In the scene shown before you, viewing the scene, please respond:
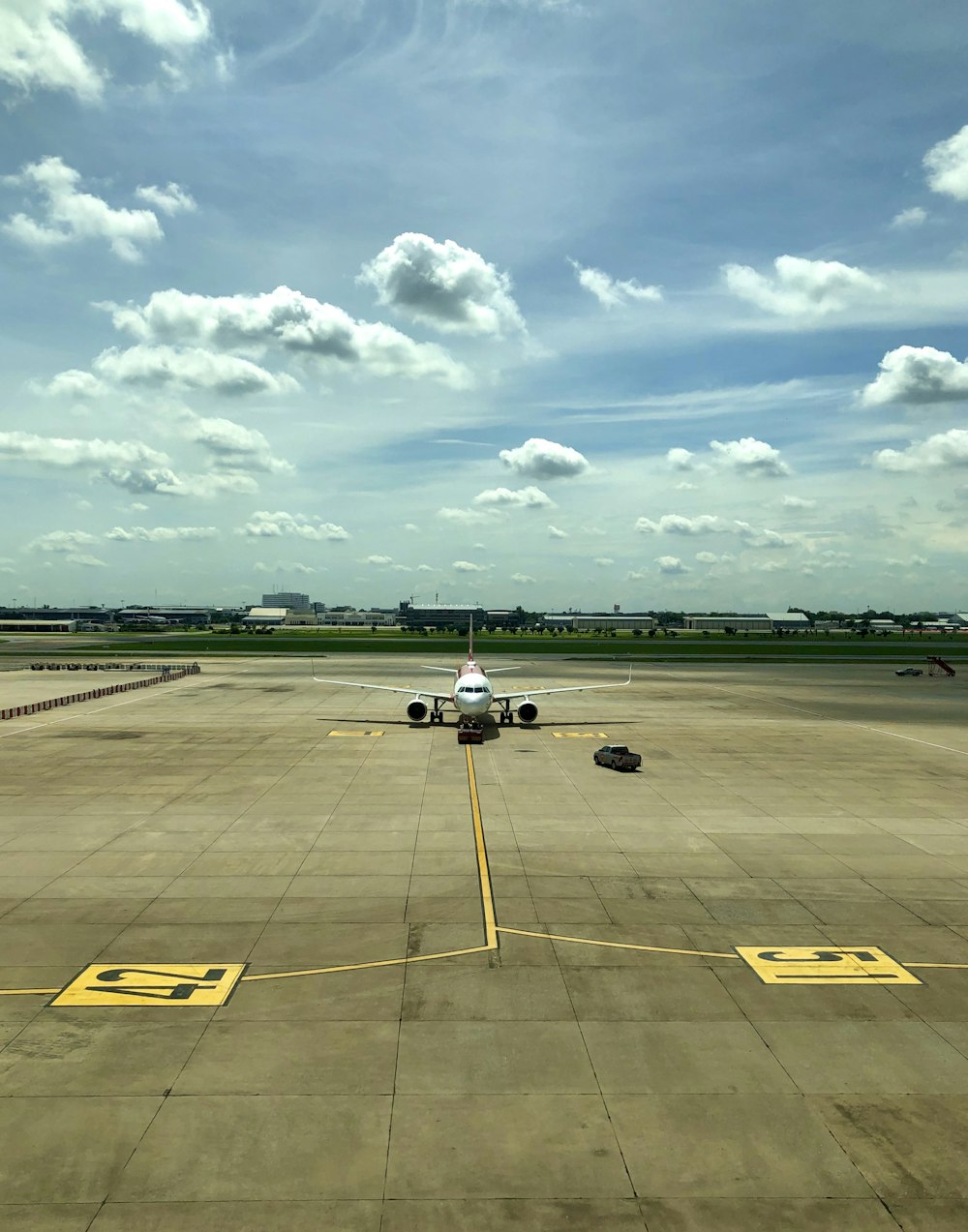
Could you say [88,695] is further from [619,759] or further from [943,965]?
[943,965]

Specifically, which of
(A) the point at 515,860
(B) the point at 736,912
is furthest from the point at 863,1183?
(A) the point at 515,860

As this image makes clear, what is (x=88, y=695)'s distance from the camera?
223ft

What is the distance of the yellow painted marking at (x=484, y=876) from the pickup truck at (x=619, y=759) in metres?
7.32

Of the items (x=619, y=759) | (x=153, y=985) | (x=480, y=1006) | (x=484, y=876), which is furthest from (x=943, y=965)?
(x=619, y=759)

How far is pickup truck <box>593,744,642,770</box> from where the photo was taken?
1517 inches

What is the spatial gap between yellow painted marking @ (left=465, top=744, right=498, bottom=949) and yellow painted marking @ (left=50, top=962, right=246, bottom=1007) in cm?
581

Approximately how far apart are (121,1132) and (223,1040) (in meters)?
2.54

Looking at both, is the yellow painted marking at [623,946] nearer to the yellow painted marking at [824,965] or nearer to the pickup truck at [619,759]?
the yellow painted marking at [824,965]

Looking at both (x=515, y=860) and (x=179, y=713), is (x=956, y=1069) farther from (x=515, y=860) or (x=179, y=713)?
(x=179, y=713)

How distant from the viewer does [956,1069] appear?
13516 mm

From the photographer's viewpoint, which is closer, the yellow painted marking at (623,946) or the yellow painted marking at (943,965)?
the yellow painted marking at (943,965)

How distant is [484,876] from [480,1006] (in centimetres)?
772

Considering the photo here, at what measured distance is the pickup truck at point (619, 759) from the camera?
126 ft

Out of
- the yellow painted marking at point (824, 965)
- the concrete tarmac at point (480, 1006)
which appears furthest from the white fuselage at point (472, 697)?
the yellow painted marking at point (824, 965)
